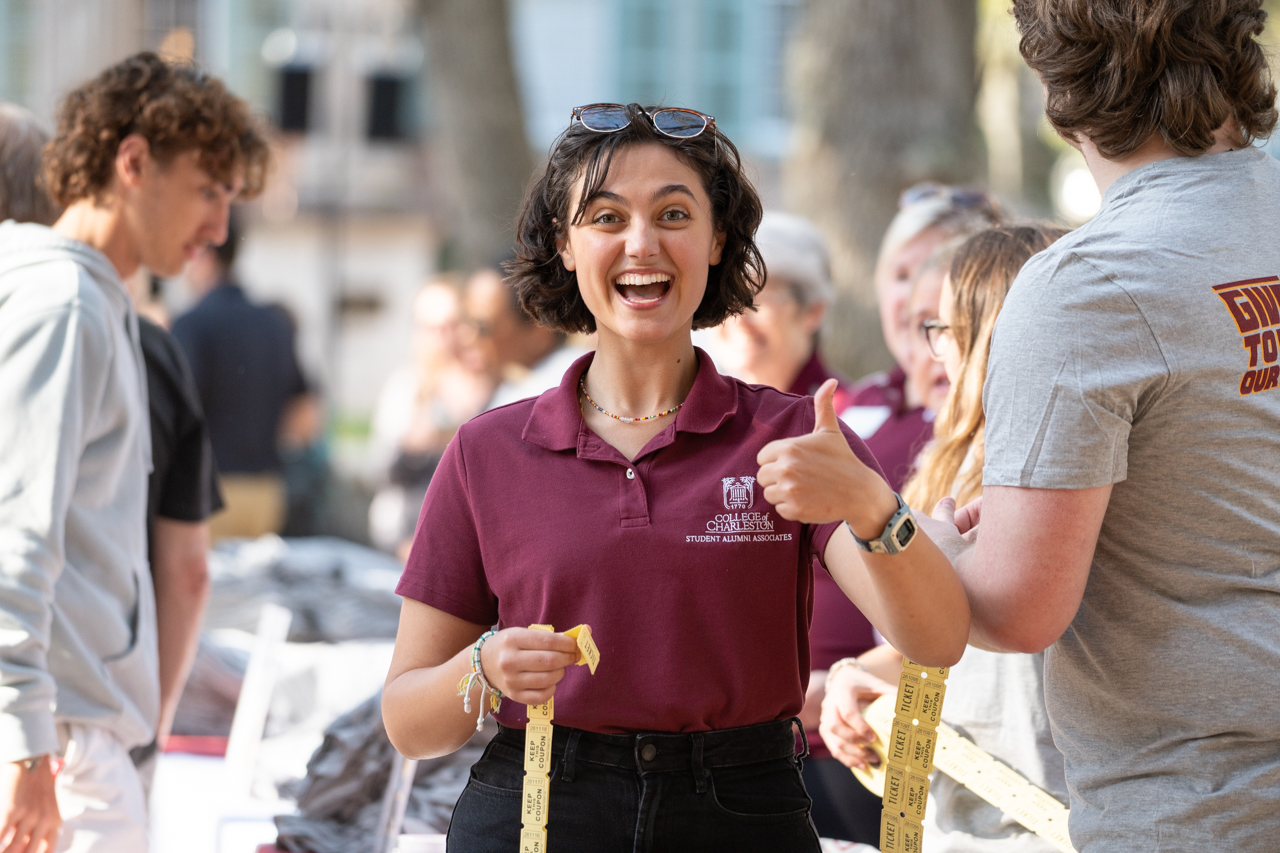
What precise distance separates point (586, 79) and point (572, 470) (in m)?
22.8

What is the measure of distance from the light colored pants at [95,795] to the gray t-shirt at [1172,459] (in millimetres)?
2101

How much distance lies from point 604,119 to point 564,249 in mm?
251

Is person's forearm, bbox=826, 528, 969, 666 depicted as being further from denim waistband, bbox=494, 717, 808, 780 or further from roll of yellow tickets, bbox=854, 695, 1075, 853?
roll of yellow tickets, bbox=854, 695, 1075, 853

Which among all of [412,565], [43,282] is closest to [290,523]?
[43,282]

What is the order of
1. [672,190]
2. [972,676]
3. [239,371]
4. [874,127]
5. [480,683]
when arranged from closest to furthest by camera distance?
[480,683], [672,190], [972,676], [874,127], [239,371]

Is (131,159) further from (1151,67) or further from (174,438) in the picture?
(1151,67)

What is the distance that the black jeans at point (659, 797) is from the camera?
1988mm

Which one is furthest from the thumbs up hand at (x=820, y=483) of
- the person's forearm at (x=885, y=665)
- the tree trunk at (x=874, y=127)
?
the tree trunk at (x=874, y=127)

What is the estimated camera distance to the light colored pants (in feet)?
9.14

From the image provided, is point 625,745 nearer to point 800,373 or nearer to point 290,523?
point 800,373

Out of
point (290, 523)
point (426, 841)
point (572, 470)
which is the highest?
point (572, 470)

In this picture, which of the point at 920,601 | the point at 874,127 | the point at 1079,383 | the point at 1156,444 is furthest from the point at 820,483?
the point at 874,127

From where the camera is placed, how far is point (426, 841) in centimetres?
362

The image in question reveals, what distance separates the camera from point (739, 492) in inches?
81.4
